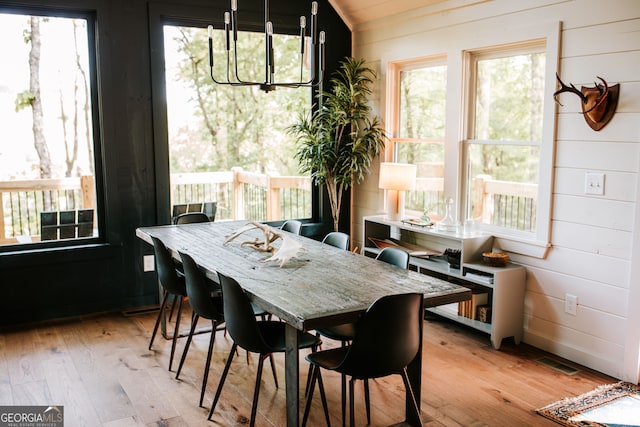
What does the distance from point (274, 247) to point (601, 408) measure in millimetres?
2053

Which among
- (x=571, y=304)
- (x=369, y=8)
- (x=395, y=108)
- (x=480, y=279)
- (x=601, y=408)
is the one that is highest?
(x=369, y=8)

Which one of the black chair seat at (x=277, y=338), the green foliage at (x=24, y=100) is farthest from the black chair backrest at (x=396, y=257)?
the green foliage at (x=24, y=100)

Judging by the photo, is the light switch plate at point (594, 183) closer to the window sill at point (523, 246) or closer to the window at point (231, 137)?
the window sill at point (523, 246)

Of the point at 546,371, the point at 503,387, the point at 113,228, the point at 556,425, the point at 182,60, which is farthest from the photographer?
the point at 182,60

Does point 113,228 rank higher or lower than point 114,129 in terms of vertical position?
lower

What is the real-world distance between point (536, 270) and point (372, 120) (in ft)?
7.14

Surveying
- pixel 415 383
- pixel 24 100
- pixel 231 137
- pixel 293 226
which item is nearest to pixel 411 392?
pixel 415 383

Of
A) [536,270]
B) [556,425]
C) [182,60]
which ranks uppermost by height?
[182,60]

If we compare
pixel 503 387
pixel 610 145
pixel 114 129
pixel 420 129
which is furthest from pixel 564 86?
pixel 114 129

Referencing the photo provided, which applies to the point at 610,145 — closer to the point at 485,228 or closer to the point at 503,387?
the point at 485,228

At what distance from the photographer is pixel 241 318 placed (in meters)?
2.72

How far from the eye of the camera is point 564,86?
3.68 meters

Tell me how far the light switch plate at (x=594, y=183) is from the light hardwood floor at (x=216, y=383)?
1122mm

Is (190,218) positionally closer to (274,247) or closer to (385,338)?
(274,247)
